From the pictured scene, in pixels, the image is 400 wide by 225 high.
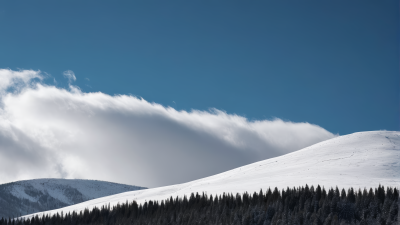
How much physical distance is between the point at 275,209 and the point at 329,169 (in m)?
19.6

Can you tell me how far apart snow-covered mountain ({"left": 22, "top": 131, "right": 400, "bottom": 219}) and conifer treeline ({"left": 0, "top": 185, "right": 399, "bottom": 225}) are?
4.09 m

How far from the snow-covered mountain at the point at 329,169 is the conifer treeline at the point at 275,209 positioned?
4.09 metres

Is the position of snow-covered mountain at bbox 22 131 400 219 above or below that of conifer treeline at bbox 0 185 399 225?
above

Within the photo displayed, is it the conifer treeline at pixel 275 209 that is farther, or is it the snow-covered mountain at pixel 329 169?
the snow-covered mountain at pixel 329 169

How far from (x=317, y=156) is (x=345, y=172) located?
A: 15925mm

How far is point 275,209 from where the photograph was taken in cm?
4859

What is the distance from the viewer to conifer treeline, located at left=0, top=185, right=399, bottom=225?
4262cm

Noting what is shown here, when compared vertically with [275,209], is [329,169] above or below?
above

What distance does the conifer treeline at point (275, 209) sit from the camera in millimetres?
42625

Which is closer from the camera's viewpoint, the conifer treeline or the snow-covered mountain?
the conifer treeline

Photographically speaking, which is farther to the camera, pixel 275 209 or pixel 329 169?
pixel 329 169

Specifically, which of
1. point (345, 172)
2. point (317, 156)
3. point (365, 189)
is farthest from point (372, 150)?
point (365, 189)

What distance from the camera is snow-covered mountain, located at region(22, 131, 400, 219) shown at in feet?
185

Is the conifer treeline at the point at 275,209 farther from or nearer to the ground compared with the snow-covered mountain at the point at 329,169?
nearer to the ground
